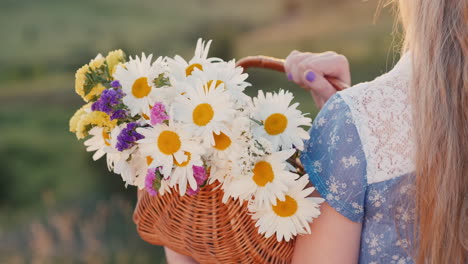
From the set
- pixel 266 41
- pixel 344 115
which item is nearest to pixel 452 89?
pixel 344 115

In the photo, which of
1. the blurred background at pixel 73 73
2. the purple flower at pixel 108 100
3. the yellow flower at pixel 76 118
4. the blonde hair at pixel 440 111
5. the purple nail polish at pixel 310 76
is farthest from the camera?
the blurred background at pixel 73 73

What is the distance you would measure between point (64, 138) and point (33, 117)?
22 centimetres

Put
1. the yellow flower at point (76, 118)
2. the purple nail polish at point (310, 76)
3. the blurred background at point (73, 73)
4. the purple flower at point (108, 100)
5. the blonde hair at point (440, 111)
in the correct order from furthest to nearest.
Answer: the blurred background at point (73, 73)
the purple nail polish at point (310, 76)
the yellow flower at point (76, 118)
the purple flower at point (108, 100)
the blonde hair at point (440, 111)

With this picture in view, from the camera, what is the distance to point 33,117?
3.58 metres

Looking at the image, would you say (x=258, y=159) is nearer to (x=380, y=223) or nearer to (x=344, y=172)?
(x=344, y=172)

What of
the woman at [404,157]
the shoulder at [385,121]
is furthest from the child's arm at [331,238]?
the shoulder at [385,121]

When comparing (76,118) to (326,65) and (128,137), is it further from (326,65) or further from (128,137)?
(326,65)

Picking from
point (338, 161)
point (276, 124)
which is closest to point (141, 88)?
point (276, 124)

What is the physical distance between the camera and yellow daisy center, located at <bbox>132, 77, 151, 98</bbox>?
3.26ft

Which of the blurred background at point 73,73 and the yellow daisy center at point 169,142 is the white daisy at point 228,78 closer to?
the yellow daisy center at point 169,142

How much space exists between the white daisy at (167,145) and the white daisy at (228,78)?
10 cm

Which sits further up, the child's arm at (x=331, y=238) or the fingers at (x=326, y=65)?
the fingers at (x=326, y=65)

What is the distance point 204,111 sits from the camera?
93 centimetres

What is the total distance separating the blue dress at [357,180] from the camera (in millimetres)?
942
